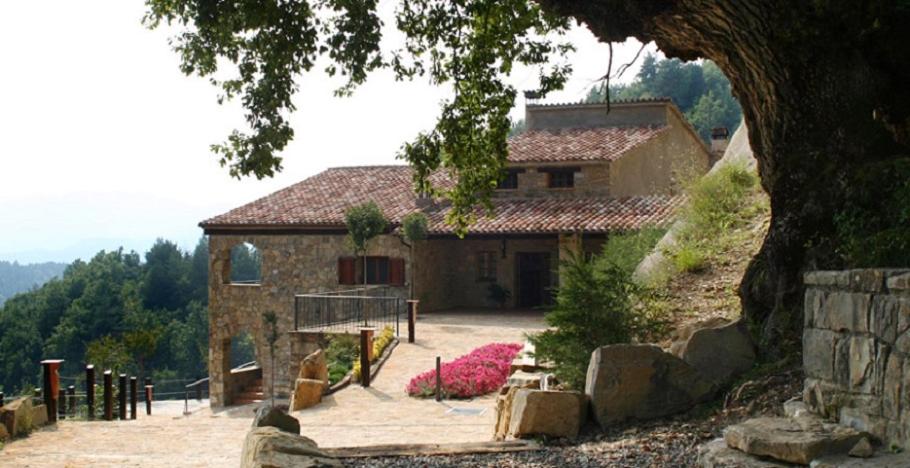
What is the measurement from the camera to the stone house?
2795 centimetres

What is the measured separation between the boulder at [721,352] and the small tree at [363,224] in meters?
18.2

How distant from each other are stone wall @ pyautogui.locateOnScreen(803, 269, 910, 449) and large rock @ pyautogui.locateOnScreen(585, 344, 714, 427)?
2.27m

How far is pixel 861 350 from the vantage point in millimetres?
5203

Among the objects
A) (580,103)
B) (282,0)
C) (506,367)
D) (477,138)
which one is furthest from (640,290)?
(580,103)

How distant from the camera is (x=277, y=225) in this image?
2908cm

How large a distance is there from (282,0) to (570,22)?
12.8 feet

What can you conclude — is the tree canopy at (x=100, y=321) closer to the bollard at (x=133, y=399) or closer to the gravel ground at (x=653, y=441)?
the bollard at (x=133, y=399)

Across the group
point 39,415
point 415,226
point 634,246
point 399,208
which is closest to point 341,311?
point 415,226

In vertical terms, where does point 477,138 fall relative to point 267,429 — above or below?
above

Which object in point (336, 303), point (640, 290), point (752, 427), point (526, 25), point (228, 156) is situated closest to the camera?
point (752, 427)

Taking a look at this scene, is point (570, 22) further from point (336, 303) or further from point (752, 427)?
point (336, 303)

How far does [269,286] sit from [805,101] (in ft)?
75.4

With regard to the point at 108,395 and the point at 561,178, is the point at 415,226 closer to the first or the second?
the point at 561,178

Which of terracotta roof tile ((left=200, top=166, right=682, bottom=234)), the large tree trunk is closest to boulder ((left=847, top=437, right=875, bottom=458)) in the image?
the large tree trunk
